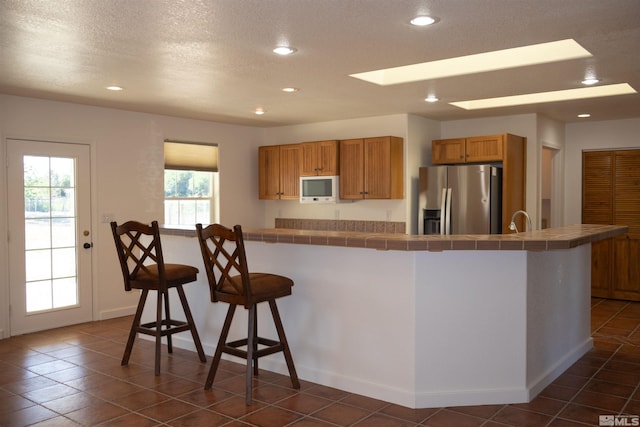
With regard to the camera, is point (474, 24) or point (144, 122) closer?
point (474, 24)

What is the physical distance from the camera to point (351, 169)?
6.61 m

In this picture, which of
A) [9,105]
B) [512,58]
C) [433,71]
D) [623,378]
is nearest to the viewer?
[623,378]

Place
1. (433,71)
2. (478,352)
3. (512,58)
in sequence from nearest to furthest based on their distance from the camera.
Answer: (478,352), (512,58), (433,71)

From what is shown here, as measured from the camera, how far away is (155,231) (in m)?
3.83

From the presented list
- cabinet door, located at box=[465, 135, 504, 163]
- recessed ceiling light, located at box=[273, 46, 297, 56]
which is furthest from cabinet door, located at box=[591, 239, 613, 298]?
recessed ceiling light, located at box=[273, 46, 297, 56]

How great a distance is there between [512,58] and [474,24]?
119 cm

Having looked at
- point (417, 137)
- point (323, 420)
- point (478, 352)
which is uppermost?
point (417, 137)

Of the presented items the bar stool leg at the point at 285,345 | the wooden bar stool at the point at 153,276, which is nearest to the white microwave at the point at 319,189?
the wooden bar stool at the point at 153,276

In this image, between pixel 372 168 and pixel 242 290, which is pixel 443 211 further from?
pixel 242 290

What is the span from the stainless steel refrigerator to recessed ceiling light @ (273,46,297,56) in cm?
298

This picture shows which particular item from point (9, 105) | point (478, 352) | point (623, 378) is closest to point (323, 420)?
point (478, 352)

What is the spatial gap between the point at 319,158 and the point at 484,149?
196 centimetres

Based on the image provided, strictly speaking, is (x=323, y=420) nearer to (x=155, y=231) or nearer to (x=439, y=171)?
(x=155, y=231)

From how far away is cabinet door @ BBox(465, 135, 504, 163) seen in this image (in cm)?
604
